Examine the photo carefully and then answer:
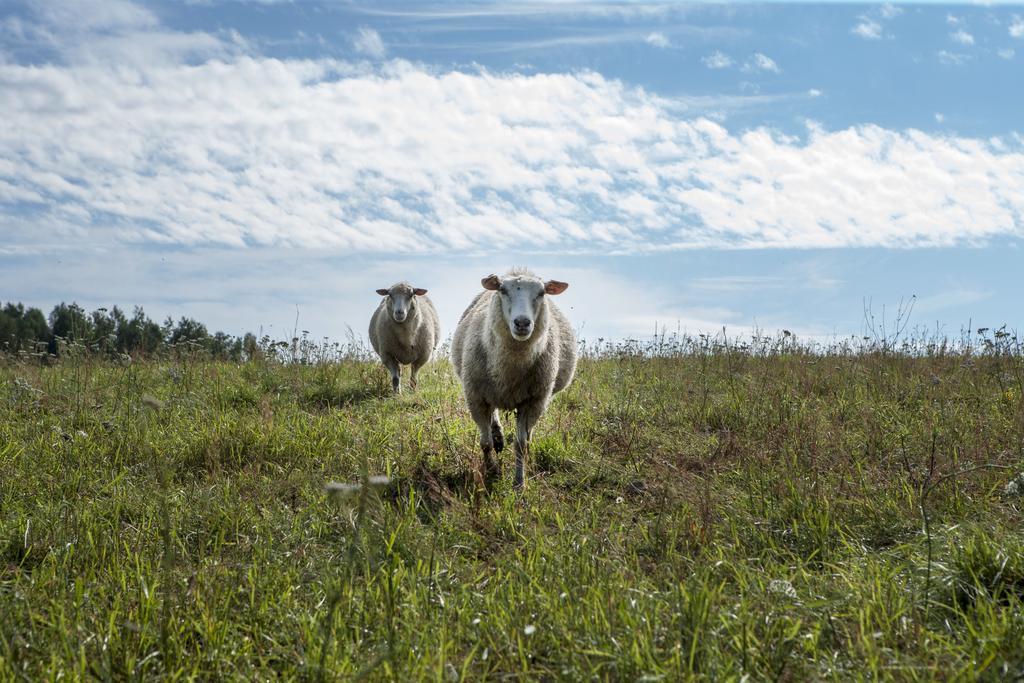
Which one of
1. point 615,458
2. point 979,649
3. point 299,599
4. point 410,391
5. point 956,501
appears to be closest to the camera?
point 979,649

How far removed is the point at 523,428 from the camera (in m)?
6.83

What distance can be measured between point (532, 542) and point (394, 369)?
25.3 feet

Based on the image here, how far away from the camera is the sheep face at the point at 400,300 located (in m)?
11.7

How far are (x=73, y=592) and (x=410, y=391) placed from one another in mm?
6884

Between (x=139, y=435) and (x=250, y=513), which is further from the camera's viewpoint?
(x=139, y=435)

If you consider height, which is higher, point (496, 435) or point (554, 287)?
point (554, 287)

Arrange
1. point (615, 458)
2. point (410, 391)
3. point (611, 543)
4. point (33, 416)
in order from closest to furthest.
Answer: point (611, 543), point (615, 458), point (33, 416), point (410, 391)

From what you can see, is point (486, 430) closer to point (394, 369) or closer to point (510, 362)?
point (510, 362)

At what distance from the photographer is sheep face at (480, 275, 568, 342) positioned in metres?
6.28

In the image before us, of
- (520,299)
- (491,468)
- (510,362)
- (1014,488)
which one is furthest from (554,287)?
(1014,488)

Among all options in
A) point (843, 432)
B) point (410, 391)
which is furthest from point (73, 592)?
point (410, 391)

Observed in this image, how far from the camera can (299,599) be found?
373cm

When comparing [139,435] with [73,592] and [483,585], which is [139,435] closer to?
[73,592]

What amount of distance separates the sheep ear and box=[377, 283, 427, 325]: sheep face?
16.3ft
